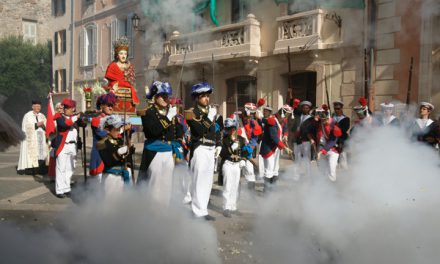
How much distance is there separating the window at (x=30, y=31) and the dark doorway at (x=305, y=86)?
3024 cm

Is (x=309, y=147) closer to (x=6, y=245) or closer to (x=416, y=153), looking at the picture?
(x=416, y=153)

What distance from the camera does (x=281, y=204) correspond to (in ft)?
21.7

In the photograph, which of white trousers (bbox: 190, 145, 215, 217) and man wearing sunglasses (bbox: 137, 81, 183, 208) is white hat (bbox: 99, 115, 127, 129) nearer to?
man wearing sunglasses (bbox: 137, 81, 183, 208)

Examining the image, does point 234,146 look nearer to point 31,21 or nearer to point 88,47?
point 88,47

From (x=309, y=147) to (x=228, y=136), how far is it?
8.25 ft

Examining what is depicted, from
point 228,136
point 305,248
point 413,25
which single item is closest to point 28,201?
point 228,136

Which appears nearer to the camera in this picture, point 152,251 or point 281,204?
point 152,251

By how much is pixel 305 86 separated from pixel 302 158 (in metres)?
6.34

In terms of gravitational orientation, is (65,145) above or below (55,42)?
below

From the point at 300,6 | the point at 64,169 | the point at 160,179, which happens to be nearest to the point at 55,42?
the point at 300,6

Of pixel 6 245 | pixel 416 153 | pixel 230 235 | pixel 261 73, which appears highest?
pixel 261 73

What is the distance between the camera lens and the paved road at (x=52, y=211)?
4.96m

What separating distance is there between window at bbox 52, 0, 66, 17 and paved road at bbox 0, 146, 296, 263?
2122cm

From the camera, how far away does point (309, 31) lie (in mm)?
13414
